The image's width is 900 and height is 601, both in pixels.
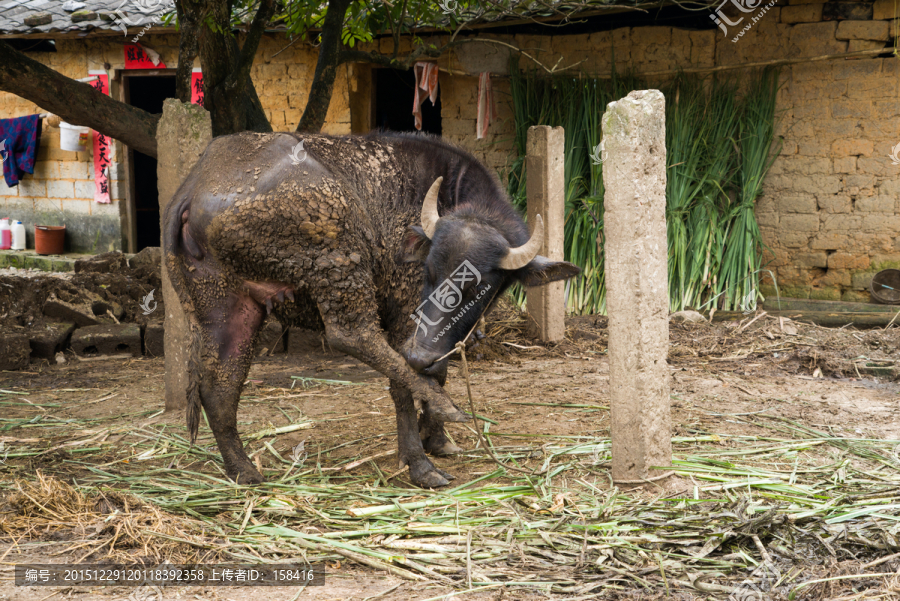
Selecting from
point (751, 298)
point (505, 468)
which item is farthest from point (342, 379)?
point (751, 298)

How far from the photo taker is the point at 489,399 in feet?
17.8

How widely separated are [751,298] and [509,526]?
5422mm

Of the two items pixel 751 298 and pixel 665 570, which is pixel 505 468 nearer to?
pixel 665 570

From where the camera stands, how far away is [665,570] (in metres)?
2.82

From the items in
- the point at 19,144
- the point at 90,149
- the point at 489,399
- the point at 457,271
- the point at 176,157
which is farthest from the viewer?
the point at 19,144

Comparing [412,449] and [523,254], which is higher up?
[523,254]

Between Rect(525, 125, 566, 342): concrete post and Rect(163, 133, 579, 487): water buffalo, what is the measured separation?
8.66ft

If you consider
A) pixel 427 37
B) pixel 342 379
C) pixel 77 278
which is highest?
pixel 427 37

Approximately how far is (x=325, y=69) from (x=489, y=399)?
3112mm

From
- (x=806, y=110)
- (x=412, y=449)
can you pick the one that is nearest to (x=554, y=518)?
(x=412, y=449)

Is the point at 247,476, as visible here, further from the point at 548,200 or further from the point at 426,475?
the point at 548,200

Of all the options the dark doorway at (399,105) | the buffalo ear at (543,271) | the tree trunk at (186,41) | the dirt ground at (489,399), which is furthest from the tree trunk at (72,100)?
the dark doorway at (399,105)

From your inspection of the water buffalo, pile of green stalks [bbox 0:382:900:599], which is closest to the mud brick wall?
the water buffalo

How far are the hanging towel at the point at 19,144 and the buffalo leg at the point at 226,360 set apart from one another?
8.59m
